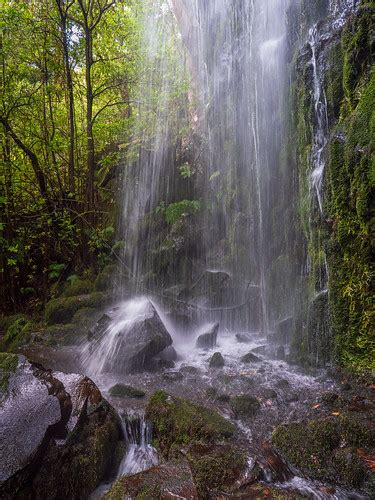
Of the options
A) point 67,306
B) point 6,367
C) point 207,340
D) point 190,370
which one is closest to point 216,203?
point 207,340

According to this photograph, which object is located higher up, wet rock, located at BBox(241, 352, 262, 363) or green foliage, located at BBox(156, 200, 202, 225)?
green foliage, located at BBox(156, 200, 202, 225)

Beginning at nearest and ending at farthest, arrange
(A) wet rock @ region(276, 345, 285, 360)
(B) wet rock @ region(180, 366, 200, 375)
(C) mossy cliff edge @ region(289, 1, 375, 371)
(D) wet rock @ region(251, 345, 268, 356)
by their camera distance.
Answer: (C) mossy cliff edge @ region(289, 1, 375, 371), (B) wet rock @ region(180, 366, 200, 375), (A) wet rock @ region(276, 345, 285, 360), (D) wet rock @ region(251, 345, 268, 356)

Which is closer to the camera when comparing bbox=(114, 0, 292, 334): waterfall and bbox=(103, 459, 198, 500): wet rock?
bbox=(103, 459, 198, 500): wet rock

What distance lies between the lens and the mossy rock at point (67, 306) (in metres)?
8.91

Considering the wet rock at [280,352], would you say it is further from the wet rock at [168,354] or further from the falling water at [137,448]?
the falling water at [137,448]

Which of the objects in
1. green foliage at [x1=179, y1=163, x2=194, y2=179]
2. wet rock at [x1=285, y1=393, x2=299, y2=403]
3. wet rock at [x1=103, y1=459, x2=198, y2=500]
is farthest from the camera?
green foliage at [x1=179, y1=163, x2=194, y2=179]

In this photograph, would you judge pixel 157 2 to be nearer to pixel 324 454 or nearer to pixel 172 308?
pixel 172 308

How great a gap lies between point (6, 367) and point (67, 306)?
5074 mm

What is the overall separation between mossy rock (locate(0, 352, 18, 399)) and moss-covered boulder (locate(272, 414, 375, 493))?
125 inches

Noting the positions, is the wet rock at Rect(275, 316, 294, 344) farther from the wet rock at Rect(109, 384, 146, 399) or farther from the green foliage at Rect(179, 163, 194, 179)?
the green foliage at Rect(179, 163, 194, 179)

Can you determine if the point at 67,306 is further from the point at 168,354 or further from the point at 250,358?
the point at 250,358

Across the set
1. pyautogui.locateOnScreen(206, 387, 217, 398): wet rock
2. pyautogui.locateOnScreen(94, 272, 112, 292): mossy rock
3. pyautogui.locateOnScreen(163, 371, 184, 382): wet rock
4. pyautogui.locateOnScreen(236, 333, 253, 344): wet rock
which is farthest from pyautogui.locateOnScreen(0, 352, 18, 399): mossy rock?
pyautogui.locateOnScreen(94, 272, 112, 292): mossy rock

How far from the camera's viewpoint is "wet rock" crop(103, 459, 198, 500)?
277cm

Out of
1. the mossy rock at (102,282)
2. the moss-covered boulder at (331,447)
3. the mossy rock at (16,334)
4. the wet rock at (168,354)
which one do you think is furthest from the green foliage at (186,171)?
the moss-covered boulder at (331,447)
